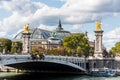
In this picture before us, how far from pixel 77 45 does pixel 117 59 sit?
36.5ft

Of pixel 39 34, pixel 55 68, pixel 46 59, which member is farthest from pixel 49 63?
pixel 39 34

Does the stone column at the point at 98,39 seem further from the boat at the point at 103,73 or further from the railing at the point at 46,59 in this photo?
the boat at the point at 103,73

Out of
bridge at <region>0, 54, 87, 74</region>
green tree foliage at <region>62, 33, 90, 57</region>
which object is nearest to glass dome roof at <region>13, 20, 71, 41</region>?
green tree foliage at <region>62, 33, 90, 57</region>

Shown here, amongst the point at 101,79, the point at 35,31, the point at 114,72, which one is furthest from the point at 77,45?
the point at 35,31

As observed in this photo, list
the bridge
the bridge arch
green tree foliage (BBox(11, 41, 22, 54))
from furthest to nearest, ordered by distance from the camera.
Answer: green tree foliage (BBox(11, 41, 22, 54)) < the bridge arch < the bridge

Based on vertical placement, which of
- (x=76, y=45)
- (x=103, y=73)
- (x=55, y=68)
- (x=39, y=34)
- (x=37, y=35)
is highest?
(x=39, y=34)

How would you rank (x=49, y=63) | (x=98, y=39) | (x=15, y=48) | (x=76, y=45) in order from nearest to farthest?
(x=49, y=63) → (x=98, y=39) → (x=15, y=48) → (x=76, y=45)

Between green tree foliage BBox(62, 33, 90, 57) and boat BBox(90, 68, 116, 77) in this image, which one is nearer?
boat BBox(90, 68, 116, 77)

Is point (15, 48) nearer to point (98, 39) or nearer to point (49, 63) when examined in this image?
point (98, 39)

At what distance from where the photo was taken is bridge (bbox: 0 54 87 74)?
46734mm

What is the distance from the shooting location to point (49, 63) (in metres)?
57.1

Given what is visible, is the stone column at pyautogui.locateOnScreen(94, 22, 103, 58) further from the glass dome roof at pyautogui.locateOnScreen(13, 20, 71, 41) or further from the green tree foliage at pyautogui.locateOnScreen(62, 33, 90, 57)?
the glass dome roof at pyautogui.locateOnScreen(13, 20, 71, 41)

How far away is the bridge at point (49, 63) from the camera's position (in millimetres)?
46734

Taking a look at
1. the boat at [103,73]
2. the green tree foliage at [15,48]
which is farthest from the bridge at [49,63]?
the green tree foliage at [15,48]
